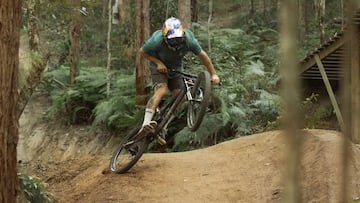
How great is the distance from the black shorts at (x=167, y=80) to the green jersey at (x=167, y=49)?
115 millimetres


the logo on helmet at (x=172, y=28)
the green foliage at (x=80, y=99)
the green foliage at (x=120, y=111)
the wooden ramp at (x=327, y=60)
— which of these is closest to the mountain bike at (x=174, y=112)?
the logo on helmet at (x=172, y=28)

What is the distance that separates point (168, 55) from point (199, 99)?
79 cm

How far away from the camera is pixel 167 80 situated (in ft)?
28.1

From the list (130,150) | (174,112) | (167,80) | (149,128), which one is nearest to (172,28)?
(167,80)

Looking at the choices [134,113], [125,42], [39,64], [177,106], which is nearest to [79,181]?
[177,106]

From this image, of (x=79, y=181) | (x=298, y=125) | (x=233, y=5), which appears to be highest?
(x=233, y=5)

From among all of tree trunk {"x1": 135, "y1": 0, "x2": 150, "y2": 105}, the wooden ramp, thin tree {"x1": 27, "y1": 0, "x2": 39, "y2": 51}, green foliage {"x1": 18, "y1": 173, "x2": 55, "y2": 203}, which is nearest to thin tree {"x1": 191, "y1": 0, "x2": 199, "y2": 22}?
tree trunk {"x1": 135, "y1": 0, "x2": 150, "y2": 105}

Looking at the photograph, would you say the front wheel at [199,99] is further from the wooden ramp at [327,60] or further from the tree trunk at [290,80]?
the tree trunk at [290,80]

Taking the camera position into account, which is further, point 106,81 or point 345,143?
point 106,81

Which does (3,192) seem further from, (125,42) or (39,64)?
(125,42)

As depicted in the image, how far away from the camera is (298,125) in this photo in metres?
1.02

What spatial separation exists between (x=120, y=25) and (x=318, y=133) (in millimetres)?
15487

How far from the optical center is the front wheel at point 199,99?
7695mm

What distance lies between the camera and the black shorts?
8461 millimetres
